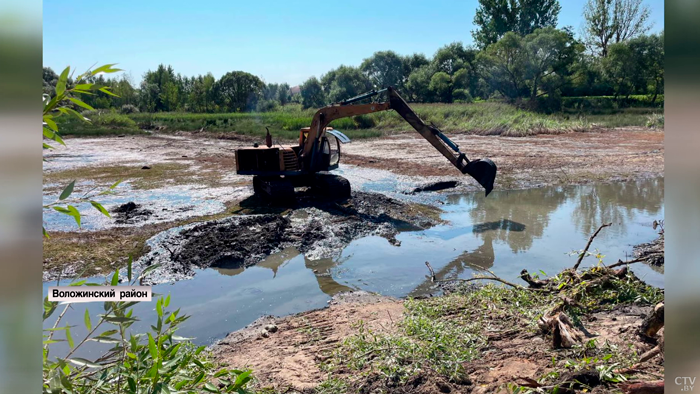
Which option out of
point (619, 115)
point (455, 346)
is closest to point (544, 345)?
point (455, 346)

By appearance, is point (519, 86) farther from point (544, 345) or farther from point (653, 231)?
point (544, 345)

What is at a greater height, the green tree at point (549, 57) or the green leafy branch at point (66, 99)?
the green tree at point (549, 57)

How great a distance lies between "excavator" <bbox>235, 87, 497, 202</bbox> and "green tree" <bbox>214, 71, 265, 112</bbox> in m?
28.8

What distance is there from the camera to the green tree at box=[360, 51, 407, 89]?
1140 inches

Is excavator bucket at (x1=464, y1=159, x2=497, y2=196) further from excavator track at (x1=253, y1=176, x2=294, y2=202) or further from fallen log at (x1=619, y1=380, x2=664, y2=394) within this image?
fallen log at (x1=619, y1=380, x2=664, y2=394)

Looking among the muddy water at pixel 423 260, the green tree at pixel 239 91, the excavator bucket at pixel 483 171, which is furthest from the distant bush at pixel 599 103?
the green tree at pixel 239 91

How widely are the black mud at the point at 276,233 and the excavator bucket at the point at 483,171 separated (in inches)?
46.3

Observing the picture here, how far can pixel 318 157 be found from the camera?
11555 mm

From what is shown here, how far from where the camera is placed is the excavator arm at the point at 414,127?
1061 centimetres

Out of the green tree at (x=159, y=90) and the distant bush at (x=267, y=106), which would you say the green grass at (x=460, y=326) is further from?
the green tree at (x=159, y=90)

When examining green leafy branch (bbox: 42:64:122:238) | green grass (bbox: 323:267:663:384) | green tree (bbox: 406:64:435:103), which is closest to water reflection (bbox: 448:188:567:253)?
green grass (bbox: 323:267:663:384)

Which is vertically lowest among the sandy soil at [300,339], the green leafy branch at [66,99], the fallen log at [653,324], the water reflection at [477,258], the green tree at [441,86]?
the sandy soil at [300,339]

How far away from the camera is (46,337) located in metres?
1.85

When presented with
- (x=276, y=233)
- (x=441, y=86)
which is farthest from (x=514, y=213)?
(x=441, y=86)
